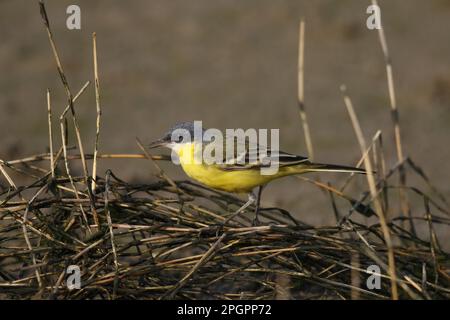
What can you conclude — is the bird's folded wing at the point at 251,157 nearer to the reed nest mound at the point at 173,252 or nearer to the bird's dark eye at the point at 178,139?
the bird's dark eye at the point at 178,139

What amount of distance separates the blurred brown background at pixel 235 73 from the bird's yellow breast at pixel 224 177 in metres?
2.64

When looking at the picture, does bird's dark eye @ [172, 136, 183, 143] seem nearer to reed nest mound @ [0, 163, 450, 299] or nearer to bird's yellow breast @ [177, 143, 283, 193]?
bird's yellow breast @ [177, 143, 283, 193]

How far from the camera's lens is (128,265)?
5.02m

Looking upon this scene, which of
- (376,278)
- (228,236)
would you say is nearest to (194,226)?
(228,236)

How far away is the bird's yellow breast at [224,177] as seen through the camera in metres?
5.98

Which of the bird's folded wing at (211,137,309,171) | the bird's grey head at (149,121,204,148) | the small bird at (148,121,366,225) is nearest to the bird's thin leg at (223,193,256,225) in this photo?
the small bird at (148,121,366,225)

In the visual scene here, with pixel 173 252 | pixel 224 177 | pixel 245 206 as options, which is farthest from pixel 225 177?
pixel 173 252

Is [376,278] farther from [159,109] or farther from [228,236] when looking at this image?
[159,109]

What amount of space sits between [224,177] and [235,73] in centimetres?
586

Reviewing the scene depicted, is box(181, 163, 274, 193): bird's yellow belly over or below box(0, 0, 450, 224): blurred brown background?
below

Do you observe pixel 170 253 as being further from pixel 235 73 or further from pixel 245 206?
pixel 235 73

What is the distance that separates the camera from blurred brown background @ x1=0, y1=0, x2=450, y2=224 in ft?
33.1

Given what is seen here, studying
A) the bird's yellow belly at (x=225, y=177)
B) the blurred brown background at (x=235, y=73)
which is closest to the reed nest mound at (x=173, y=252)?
the bird's yellow belly at (x=225, y=177)

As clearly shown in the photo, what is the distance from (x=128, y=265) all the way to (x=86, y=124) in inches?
220
